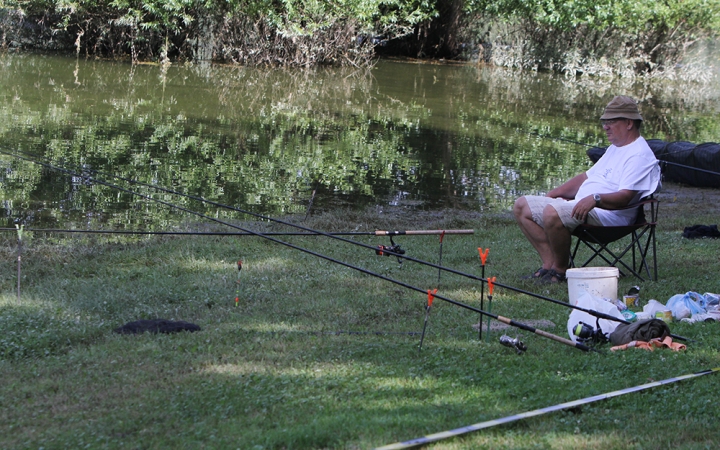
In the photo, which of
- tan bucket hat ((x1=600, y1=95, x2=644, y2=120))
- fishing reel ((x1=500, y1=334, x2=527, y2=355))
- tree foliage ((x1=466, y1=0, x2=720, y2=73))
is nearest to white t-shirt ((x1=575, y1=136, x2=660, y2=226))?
tan bucket hat ((x1=600, y1=95, x2=644, y2=120))

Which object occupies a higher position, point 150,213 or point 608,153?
point 608,153

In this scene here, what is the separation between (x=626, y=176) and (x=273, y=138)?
851 cm

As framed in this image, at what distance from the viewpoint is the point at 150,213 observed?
27.9ft

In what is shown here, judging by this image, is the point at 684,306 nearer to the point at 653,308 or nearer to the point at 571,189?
the point at 653,308

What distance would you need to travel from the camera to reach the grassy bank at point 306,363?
3125mm

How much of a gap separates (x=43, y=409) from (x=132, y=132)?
9950mm

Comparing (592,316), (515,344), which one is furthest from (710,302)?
(515,344)

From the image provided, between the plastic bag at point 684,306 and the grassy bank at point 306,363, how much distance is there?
0.22 m

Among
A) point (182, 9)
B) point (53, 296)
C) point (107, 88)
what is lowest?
point (53, 296)

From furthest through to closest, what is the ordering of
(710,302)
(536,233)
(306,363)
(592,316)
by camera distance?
(536,233)
(710,302)
(592,316)
(306,363)

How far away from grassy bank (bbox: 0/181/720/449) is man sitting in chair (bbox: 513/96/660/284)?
12.5 inches

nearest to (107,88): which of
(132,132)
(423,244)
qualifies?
(132,132)

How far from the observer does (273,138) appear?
13391 mm

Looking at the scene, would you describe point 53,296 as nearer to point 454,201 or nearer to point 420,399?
point 420,399
